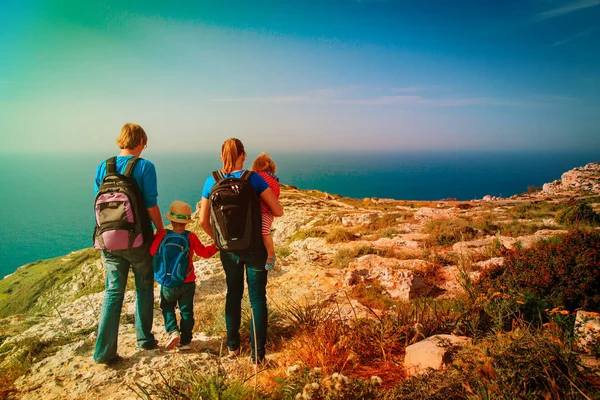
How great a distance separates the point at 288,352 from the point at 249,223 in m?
1.70

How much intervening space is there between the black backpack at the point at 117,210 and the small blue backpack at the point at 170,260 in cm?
34

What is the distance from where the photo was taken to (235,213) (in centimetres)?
310

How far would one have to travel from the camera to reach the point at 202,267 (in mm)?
8977

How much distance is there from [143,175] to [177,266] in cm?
115

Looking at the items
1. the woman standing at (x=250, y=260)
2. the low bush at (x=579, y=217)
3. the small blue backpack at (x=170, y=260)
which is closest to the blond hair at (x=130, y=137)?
the woman standing at (x=250, y=260)

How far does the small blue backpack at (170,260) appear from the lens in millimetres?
3541

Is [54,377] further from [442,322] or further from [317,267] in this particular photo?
[317,267]

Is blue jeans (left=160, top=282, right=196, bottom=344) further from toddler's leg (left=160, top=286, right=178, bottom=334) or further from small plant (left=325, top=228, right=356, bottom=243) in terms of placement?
small plant (left=325, top=228, right=356, bottom=243)

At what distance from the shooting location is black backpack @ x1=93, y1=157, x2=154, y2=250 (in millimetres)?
3188

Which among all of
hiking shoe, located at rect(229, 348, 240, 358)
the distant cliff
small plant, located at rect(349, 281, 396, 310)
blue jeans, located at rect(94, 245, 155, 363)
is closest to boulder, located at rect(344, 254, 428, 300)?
the distant cliff

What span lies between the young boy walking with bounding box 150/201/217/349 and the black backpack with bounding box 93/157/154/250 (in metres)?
0.35

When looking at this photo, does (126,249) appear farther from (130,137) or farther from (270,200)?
(270,200)

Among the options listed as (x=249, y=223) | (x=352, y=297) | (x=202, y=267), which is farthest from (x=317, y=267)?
(x=249, y=223)

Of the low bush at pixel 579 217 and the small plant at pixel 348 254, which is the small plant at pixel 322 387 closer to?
the small plant at pixel 348 254
